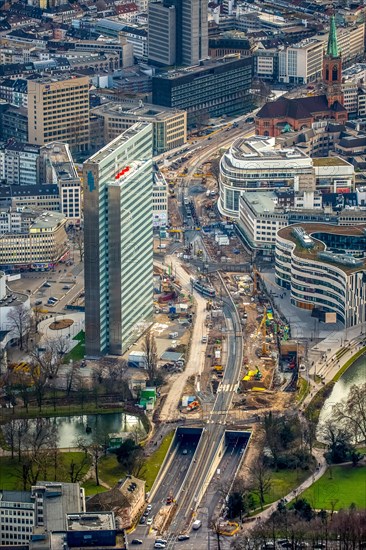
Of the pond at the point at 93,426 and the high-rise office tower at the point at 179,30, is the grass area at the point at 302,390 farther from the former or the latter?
the high-rise office tower at the point at 179,30

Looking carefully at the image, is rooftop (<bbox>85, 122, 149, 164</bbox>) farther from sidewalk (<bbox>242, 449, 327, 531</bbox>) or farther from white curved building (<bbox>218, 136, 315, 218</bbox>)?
white curved building (<bbox>218, 136, 315, 218</bbox>)

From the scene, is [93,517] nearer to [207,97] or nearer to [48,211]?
[48,211]

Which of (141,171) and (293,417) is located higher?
(141,171)

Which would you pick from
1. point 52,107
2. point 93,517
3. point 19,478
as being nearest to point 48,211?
point 52,107

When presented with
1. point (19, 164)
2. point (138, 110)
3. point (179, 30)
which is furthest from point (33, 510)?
point (179, 30)

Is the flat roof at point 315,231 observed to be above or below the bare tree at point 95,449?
above

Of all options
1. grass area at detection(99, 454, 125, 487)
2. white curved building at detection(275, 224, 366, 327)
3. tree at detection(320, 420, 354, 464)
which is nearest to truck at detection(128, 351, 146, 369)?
grass area at detection(99, 454, 125, 487)

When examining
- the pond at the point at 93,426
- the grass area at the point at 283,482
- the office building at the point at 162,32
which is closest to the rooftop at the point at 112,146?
the pond at the point at 93,426
